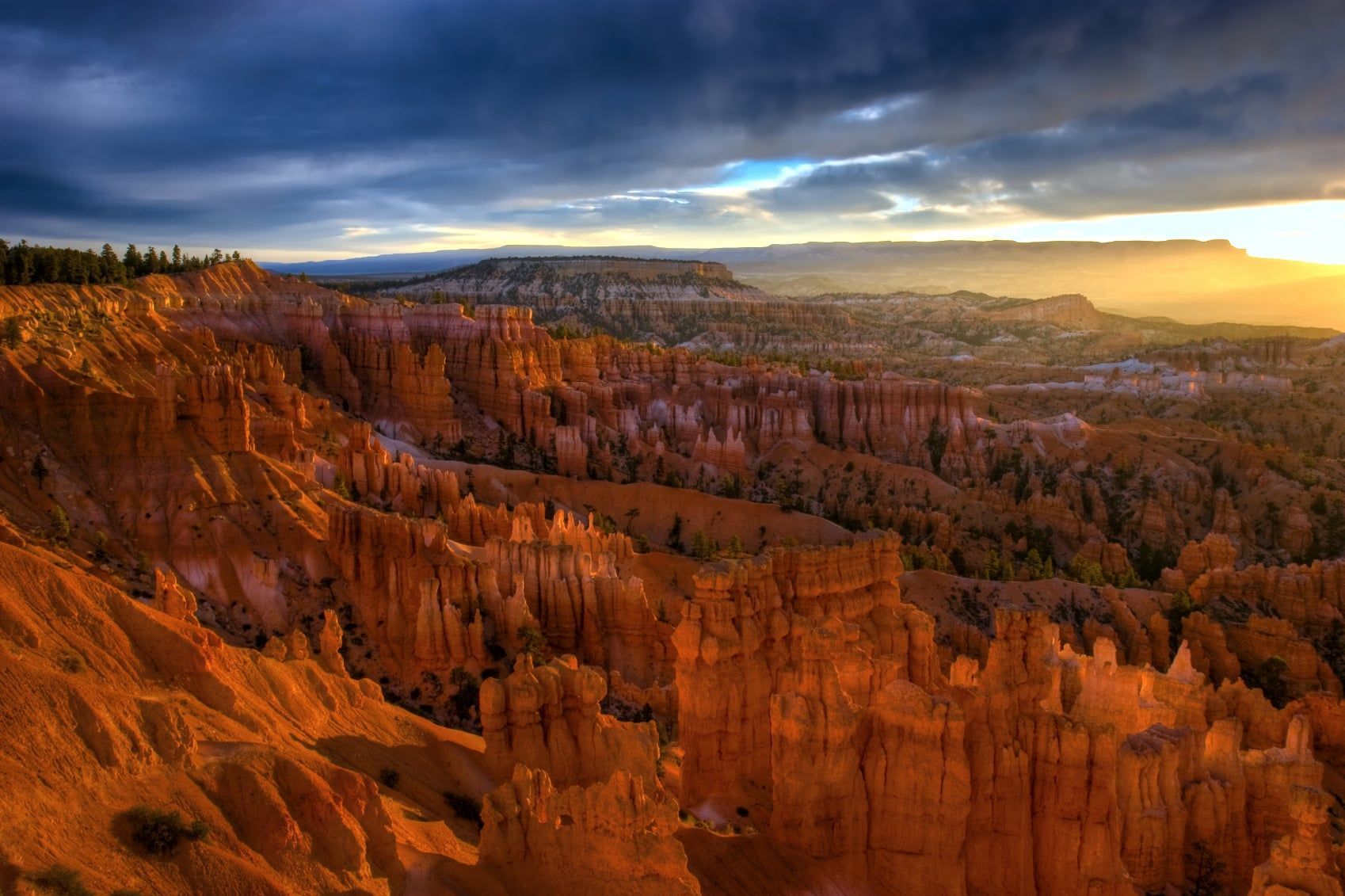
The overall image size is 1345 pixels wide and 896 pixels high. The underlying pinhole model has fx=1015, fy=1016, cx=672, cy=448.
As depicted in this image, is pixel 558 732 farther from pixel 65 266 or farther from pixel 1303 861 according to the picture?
pixel 65 266

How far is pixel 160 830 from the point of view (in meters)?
9.91

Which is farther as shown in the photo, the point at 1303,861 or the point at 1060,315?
the point at 1060,315

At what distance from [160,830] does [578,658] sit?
2171cm

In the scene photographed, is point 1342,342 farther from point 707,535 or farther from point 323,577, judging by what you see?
point 323,577

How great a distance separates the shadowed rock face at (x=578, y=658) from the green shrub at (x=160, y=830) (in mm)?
181

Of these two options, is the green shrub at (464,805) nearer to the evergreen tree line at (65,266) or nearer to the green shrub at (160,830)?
the green shrub at (160,830)

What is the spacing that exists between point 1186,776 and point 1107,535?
43.3 m

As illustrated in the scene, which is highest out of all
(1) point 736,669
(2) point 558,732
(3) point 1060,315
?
(3) point 1060,315

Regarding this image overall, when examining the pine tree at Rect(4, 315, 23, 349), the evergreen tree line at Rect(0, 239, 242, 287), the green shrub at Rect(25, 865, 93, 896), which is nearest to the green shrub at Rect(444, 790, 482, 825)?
the green shrub at Rect(25, 865, 93, 896)

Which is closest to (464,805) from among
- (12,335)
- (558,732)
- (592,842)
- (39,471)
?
(558,732)

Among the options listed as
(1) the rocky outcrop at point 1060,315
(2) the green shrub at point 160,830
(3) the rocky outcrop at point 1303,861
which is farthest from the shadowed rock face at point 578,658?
(1) the rocky outcrop at point 1060,315

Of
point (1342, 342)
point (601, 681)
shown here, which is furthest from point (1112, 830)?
point (1342, 342)

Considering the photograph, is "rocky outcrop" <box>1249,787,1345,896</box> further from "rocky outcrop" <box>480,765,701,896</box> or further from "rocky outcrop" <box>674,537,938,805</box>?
"rocky outcrop" <box>674,537,938,805</box>

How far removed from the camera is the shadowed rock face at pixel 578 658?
11.9 meters
